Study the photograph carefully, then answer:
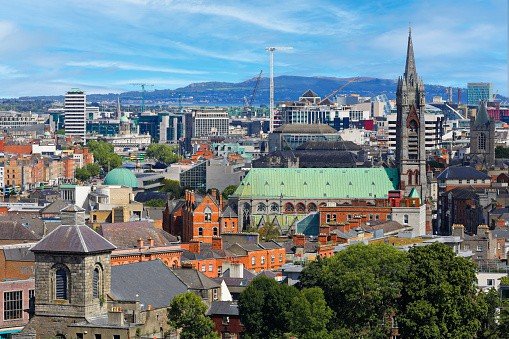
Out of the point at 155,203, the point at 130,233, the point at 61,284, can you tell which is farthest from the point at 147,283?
the point at 155,203

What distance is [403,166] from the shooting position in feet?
605

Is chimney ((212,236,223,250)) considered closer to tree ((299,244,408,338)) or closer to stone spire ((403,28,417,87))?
tree ((299,244,408,338))

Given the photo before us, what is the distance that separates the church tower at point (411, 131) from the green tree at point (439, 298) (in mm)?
103639

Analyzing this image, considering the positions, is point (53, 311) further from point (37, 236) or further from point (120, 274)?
point (37, 236)

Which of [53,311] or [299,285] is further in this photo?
[299,285]

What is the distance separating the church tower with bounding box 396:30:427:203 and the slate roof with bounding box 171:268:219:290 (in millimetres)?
102816

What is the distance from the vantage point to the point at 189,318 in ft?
235

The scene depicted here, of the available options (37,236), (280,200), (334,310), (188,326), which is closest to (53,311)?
(188,326)

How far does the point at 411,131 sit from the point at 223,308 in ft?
368

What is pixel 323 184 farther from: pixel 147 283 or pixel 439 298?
pixel 147 283

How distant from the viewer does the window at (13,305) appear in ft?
252

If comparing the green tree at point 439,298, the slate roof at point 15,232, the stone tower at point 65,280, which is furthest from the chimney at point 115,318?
the slate roof at point 15,232

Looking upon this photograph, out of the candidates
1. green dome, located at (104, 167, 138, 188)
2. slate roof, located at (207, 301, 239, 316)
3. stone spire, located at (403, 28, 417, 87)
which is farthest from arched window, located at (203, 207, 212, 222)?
slate roof, located at (207, 301, 239, 316)

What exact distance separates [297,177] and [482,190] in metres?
30.8
